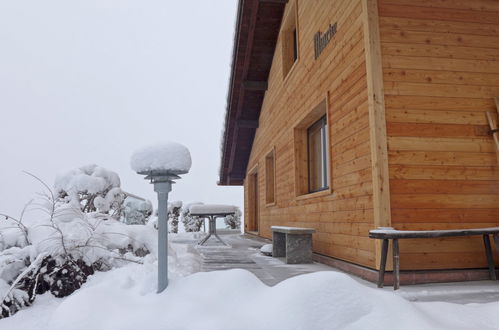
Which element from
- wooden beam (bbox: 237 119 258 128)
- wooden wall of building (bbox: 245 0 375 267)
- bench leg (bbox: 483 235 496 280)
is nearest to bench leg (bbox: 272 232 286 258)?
wooden wall of building (bbox: 245 0 375 267)

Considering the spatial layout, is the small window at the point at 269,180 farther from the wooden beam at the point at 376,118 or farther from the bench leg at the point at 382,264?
the bench leg at the point at 382,264

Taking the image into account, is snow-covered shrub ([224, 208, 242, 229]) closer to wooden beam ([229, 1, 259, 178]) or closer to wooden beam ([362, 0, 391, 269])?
wooden beam ([229, 1, 259, 178])

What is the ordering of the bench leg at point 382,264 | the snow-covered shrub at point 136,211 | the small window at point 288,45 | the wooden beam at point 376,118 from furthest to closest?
the snow-covered shrub at point 136,211
the small window at point 288,45
the wooden beam at point 376,118
the bench leg at point 382,264

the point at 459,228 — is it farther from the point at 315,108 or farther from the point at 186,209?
the point at 186,209

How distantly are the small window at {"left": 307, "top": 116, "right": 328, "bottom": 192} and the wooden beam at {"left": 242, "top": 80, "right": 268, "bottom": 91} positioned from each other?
304 cm

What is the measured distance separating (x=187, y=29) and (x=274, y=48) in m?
124

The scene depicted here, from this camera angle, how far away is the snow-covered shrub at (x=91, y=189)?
5.43 m

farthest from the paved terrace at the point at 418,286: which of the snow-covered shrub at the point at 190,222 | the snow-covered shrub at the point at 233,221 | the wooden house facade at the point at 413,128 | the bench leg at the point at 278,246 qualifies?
the snow-covered shrub at the point at 233,221

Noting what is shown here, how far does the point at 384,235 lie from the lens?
9.75ft

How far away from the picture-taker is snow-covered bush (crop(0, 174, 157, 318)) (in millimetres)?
2730

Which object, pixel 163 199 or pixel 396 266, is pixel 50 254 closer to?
pixel 163 199

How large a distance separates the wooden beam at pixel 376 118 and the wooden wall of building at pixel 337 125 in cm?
13

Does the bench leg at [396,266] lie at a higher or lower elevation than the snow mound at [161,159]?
lower

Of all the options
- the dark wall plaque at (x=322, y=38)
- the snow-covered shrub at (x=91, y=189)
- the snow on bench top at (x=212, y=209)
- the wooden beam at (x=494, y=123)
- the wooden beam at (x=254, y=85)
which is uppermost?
the wooden beam at (x=254, y=85)
